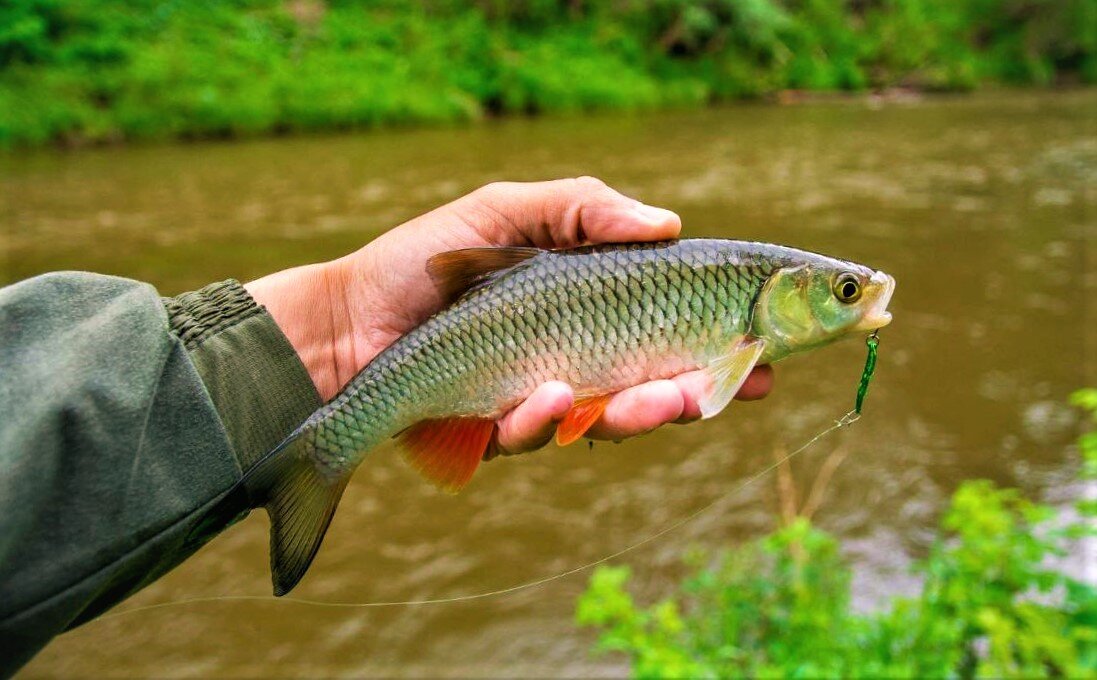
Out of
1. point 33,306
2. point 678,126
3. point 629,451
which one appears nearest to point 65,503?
point 33,306

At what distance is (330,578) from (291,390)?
3.38 meters

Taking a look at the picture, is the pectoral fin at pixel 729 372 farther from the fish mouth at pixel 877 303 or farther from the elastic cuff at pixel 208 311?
the elastic cuff at pixel 208 311

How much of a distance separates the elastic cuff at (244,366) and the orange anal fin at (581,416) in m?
0.67

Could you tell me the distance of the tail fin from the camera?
1983mm

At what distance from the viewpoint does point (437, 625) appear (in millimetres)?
4875

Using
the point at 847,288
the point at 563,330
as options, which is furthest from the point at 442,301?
the point at 847,288

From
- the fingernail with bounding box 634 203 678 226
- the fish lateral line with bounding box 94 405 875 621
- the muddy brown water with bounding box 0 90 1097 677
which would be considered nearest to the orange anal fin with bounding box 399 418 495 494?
the fish lateral line with bounding box 94 405 875 621

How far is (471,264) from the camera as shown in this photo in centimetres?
224

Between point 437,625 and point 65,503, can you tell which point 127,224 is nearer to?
point 437,625

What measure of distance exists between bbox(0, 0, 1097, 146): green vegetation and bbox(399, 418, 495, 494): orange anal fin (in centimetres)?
1889

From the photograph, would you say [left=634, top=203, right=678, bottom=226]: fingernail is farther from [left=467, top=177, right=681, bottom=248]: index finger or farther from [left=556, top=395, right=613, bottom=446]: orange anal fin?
[left=556, top=395, right=613, bottom=446]: orange anal fin

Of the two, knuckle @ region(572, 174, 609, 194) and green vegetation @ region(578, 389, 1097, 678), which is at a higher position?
knuckle @ region(572, 174, 609, 194)

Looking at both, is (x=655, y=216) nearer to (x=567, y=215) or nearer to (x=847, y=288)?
(x=567, y=215)

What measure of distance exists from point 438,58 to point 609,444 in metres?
19.3
